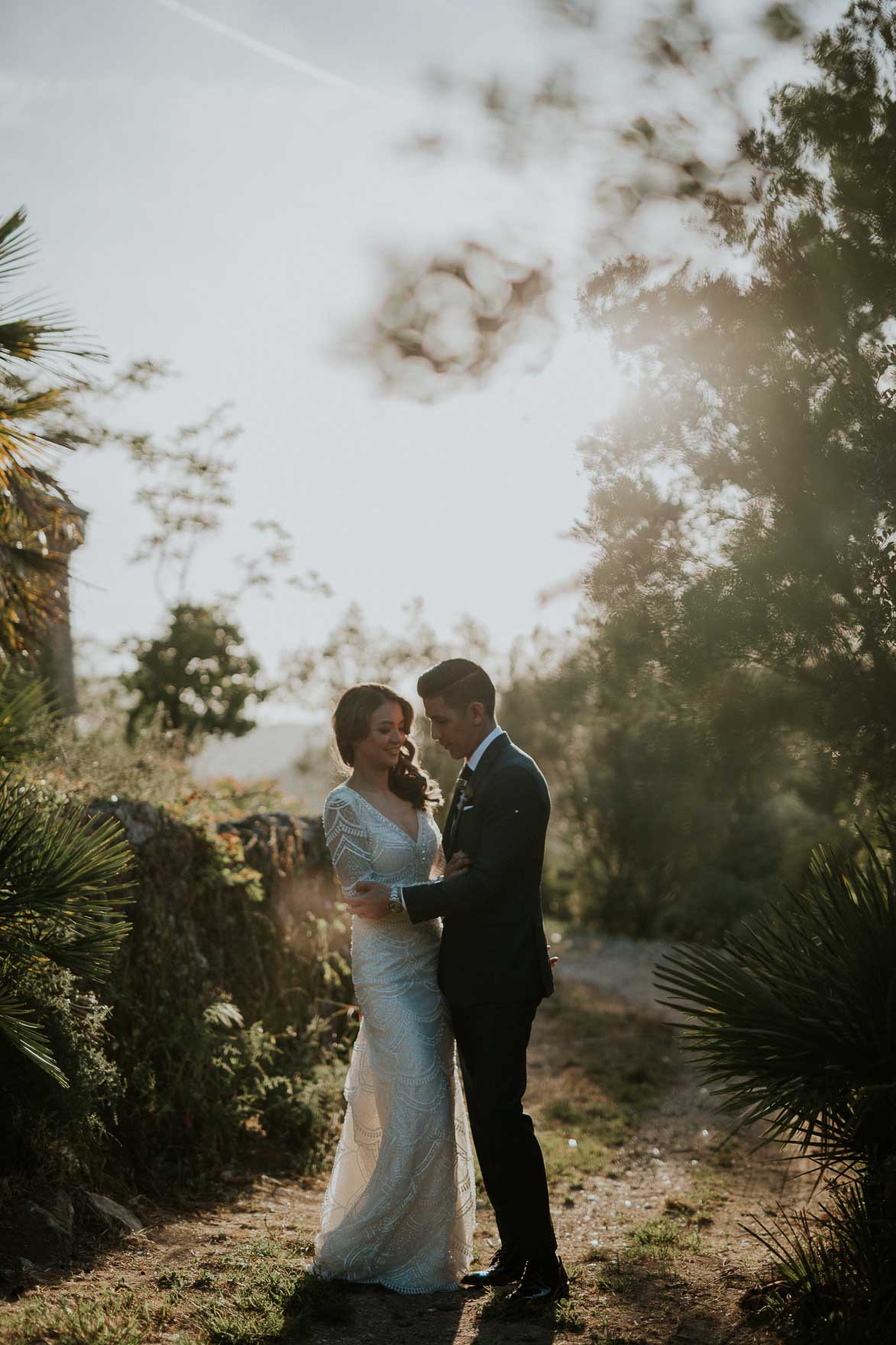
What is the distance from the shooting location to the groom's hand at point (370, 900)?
177 inches

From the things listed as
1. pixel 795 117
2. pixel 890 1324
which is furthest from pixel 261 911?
pixel 795 117

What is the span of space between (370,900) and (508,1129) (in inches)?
40.5

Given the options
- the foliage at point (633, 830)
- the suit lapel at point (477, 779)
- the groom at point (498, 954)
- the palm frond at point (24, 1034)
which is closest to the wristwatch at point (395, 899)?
the groom at point (498, 954)

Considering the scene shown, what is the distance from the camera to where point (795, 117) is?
520 cm

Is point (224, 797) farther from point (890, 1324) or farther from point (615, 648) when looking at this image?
point (890, 1324)

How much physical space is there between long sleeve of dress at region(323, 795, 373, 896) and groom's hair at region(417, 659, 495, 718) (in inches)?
24.5

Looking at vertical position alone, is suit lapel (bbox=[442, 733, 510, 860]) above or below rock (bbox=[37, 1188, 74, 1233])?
above

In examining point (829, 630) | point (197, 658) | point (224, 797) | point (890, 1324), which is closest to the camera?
point (890, 1324)

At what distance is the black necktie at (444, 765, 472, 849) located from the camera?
467 centimetres

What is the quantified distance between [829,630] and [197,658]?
1112 cm

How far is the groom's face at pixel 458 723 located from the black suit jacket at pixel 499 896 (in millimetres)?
122

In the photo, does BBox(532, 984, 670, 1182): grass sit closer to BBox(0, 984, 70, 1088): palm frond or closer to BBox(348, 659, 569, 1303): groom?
BBox(348, 659, 569, 1303): groom

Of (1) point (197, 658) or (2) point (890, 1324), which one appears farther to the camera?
(1) point (197, 658)

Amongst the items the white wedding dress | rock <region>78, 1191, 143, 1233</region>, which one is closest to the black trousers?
the white wedding dress
